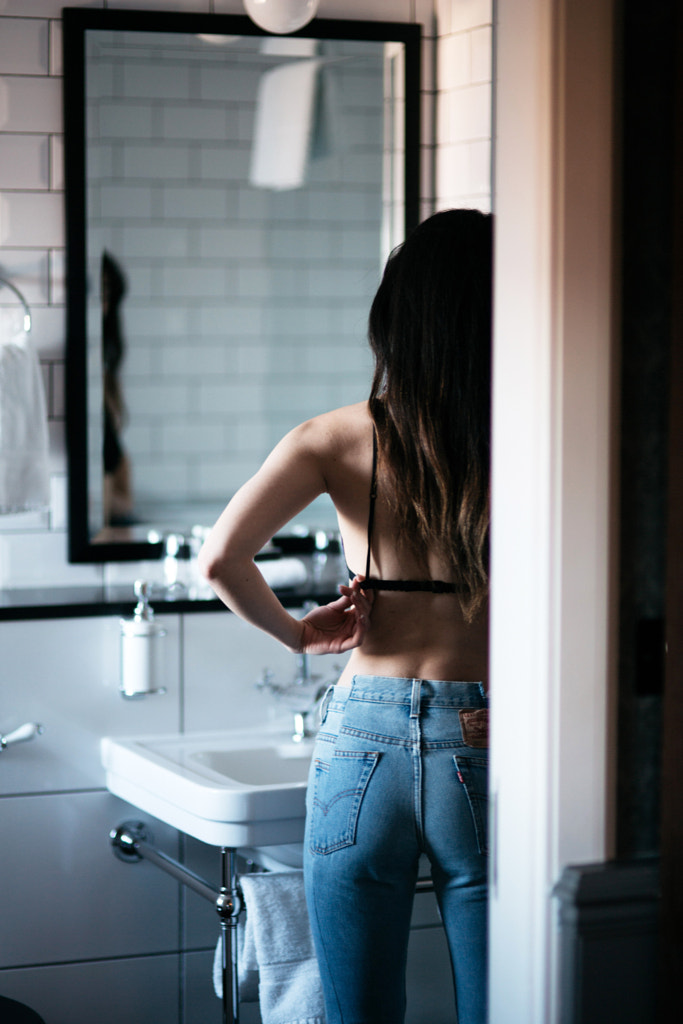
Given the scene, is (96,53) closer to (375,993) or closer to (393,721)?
(393,721)

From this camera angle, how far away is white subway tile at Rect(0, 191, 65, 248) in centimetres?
220

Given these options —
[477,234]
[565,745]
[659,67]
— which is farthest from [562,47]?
[565,745]

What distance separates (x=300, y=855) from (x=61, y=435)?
98 cm

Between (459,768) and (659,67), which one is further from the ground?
(659,67)

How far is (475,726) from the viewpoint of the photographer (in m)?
1.46

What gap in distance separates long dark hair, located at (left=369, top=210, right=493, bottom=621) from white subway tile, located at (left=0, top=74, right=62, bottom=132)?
1.09 meters

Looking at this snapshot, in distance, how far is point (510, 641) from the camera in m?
1.07

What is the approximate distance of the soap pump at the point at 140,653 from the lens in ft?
6.95

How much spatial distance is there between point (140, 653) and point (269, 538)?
0.66m

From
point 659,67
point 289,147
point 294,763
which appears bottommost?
point 294,763

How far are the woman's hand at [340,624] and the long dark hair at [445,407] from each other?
0.11 meters

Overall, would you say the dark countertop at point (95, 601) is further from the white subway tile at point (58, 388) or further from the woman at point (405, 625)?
the woman at point (405, 625)

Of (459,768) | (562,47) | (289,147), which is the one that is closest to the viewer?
(562,47)

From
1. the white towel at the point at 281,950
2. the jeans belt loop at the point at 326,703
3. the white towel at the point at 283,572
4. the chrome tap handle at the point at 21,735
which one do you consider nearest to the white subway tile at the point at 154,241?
the white towel at the point at 283,572
